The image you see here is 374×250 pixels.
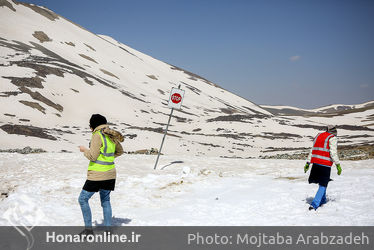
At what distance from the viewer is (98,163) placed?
17.2 feet

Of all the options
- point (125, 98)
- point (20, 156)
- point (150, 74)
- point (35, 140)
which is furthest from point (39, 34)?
point (20, 156)

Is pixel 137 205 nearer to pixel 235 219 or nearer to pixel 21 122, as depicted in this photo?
pixel 235 219

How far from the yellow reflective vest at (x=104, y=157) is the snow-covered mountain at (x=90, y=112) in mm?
5793

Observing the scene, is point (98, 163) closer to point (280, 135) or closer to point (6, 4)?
point (280, 135)

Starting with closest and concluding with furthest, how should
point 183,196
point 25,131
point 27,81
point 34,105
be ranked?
point 183,196 → point 25,131 → point 34,105 → point 27,81

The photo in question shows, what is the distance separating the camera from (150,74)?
10450 cm

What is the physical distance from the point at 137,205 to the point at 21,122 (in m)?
29.1

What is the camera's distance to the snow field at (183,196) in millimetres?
6270

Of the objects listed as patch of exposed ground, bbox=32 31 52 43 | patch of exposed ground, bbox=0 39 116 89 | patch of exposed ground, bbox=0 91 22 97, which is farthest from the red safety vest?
patch of exposed ground, bbox=32 31 52 43

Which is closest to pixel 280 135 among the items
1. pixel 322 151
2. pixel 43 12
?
pixel 322 151

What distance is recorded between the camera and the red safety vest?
6598 mm

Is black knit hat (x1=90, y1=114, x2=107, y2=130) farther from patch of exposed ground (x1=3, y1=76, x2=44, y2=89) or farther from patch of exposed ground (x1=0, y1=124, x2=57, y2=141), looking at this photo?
patch of exposed ground (x1=3, y1=76, x2=44, y2=89)

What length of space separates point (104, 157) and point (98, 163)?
0.14 m

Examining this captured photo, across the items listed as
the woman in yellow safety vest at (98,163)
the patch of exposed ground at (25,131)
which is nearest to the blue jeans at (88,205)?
the woman in yellow safety vest at (98,163)
